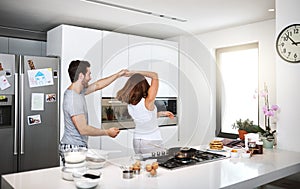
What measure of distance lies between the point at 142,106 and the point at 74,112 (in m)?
0.49

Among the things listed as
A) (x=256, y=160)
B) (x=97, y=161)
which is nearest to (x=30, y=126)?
(x=97, y=161)

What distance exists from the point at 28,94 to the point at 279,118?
2.55 metres

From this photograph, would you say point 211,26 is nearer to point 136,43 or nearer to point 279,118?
point 279,118

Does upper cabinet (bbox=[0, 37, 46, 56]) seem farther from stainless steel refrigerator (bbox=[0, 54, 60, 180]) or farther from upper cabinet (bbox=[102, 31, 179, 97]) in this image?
upper cabinet (bbox=[102, 31, 179, 97])

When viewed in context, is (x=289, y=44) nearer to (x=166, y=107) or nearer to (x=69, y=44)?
(x=166, y=107)

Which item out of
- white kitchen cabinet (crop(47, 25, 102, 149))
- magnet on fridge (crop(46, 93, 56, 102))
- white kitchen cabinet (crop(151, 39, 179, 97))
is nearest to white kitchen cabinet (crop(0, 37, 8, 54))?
white kitchen cabinet (crop(47, 25, 102, 149))

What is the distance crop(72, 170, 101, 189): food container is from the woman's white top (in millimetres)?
294

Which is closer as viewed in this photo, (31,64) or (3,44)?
(31,64)

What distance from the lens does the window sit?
11.9 feet

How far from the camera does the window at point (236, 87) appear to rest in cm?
362

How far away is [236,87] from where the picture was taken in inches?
149

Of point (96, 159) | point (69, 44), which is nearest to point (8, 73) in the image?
point (69, 44)

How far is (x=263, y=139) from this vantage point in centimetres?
250

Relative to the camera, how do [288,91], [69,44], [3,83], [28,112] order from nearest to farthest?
[288,91]
[3,83]
[28,112]
[69,44]
